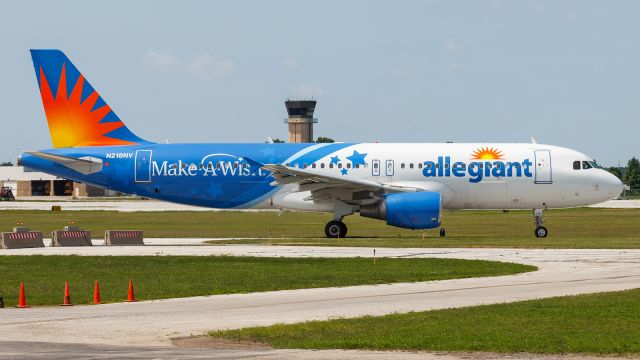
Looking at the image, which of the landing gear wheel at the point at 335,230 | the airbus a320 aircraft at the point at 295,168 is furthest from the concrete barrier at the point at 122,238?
the landing gear wheel at the point at 335,230

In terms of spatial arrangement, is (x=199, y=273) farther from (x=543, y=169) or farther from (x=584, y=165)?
(x=584, y=165)

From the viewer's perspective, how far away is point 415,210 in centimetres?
4825

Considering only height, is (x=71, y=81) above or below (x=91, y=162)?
above

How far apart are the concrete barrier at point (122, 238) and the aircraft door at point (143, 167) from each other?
4.39 meters

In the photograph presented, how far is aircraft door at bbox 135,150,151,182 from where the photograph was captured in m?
51.4

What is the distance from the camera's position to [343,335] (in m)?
19.3

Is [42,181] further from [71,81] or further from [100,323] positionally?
[100,323]

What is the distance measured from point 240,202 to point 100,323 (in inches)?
1217

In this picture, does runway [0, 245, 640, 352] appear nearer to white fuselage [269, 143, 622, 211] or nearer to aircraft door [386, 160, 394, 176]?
white fuselage [269, 143, 622, 211]

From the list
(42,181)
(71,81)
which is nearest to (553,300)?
(71,81)

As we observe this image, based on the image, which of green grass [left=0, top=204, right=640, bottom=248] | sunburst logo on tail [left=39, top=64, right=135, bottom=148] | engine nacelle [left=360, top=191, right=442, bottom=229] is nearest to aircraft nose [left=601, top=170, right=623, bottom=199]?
green grass [left=0, top=204, right=640, bottom=248]

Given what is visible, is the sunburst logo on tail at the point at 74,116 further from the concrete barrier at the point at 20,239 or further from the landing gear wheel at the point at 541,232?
the landing gear wheel at the point at 541,232

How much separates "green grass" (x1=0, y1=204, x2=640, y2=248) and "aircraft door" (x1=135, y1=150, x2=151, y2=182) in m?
4.51

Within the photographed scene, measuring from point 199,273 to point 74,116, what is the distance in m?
22.0
